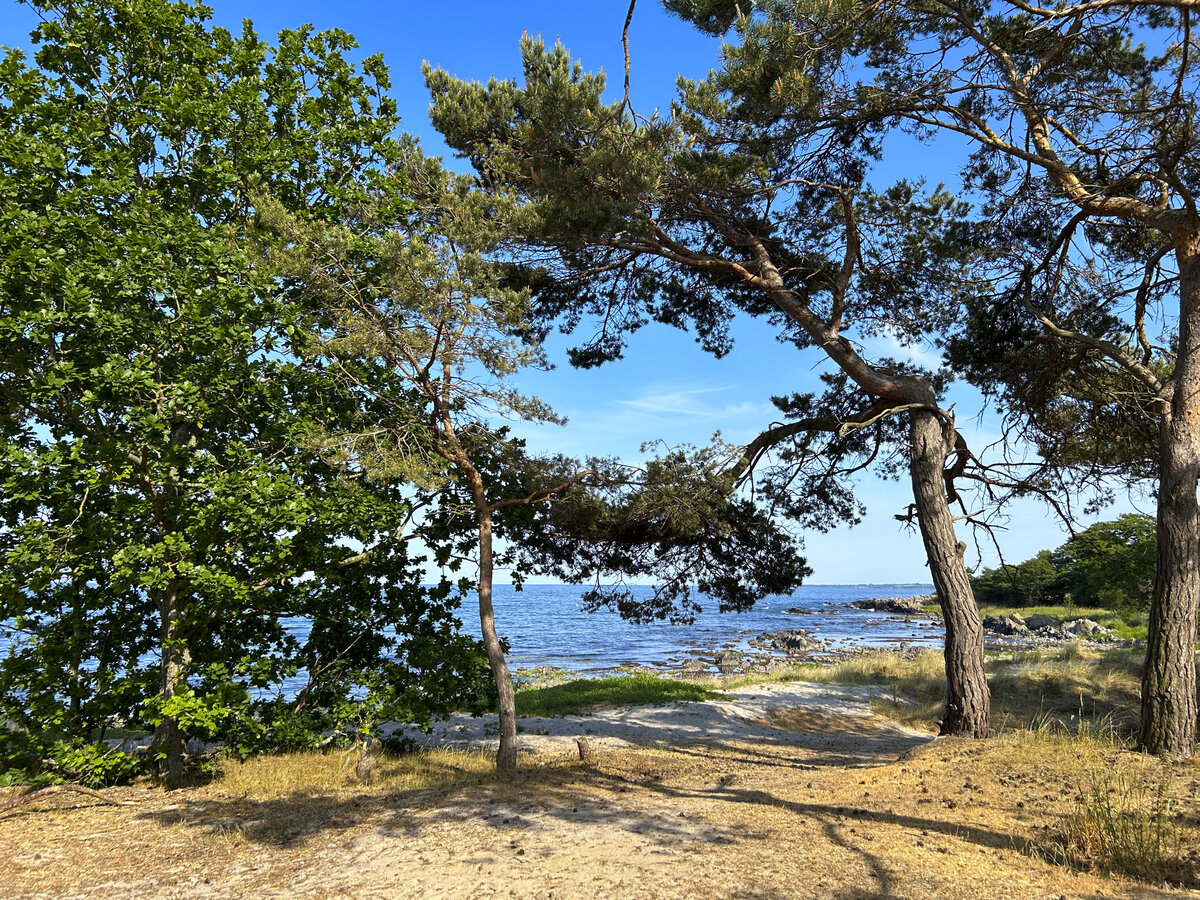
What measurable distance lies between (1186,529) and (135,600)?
537 inches

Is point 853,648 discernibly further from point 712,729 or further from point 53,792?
point 53,792

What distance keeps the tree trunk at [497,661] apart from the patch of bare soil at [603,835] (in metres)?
0.35

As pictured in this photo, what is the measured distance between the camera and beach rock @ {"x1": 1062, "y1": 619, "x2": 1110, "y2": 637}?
3761cm

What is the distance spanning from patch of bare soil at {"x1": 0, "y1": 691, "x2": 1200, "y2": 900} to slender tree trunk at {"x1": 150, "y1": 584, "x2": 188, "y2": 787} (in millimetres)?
472

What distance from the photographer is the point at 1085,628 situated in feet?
129

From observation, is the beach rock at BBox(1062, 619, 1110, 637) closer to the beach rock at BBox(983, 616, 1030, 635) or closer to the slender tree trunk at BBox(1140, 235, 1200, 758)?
the beach rock at BBox(983, 616, 1030, 635)

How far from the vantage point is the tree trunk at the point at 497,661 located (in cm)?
906

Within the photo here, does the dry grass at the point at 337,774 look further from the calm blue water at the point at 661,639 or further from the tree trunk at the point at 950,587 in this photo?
the calm blue water at the point at 661,639

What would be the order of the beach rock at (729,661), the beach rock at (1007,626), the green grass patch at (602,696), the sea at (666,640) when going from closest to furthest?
the green grass patch at (602,696) < the beach rock at (729,661) < the sea at (666,640) < the beach rock at (1007,626)

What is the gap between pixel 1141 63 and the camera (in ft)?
32.2

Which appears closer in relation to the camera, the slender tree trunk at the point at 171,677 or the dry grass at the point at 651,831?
the dry grass at the point at 651,831

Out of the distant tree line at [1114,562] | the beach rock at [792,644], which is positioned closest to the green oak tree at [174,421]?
the distant tree line at [1114,562]

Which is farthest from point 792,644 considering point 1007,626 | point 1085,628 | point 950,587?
point 950,587

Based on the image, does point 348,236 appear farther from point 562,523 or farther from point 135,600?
point 135,600
